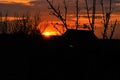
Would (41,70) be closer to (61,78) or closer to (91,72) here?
(61,78)

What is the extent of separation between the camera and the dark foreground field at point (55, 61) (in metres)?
8.69

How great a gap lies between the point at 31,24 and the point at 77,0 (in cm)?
348

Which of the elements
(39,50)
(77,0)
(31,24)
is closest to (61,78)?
(39,50)

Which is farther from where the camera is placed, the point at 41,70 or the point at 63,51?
the point at 63,51

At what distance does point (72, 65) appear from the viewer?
9.03 m

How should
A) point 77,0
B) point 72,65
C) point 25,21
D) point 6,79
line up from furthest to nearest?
point 25,21, point 77,0, point 72,65, point 6,79

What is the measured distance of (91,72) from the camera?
891 centimetres

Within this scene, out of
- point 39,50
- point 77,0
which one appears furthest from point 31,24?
point 39,50

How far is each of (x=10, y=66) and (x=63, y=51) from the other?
163 centimetres

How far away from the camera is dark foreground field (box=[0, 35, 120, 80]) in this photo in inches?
342

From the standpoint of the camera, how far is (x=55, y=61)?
9.02m

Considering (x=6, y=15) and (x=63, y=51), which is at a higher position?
(x=6, y=15)

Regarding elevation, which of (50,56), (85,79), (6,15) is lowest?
(85,79)

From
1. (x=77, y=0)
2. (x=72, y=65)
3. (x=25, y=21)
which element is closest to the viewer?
(x=72, y=65)
